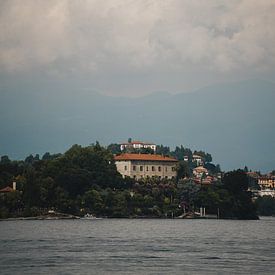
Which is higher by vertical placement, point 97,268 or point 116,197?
point 116,197

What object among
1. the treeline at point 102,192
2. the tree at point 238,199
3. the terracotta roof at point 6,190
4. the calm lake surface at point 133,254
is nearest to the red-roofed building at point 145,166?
the treeline at point 102,192

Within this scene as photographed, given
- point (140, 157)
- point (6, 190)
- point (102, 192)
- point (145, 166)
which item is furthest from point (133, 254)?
point (140, 157)

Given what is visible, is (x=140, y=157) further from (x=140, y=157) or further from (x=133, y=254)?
(x=133, y=254)

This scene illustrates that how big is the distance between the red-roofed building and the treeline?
10.5 metres

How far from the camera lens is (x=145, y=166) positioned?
164 meters

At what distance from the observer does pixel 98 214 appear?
13188cm

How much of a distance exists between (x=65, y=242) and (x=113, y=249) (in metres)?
6.78

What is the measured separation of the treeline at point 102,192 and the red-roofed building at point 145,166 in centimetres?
1054

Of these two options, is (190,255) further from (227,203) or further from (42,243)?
(227,203)

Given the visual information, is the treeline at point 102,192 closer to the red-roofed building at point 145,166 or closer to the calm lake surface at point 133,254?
the red-roofed building at point 145,166

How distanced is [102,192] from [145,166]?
30379 mm

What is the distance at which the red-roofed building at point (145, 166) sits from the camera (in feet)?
532

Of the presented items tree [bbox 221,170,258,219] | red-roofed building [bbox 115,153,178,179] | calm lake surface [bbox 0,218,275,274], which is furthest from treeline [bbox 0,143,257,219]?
calm lake surface [bbox 0,218,275,274]

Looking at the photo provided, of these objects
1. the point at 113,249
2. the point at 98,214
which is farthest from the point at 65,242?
the point at 98,214
